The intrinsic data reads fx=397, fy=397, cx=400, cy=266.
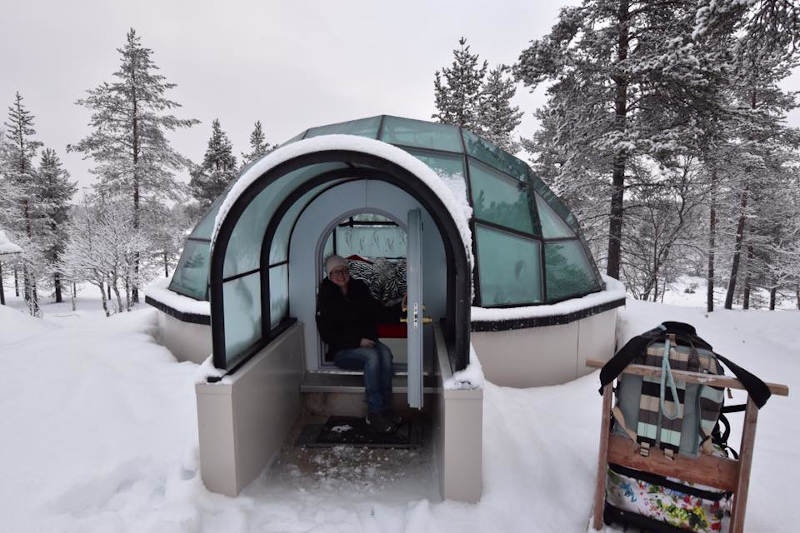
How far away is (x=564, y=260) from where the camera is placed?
616 centimetres

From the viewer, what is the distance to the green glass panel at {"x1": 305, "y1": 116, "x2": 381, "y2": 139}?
653cm

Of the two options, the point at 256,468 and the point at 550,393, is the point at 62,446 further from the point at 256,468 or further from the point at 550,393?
the point at 550,393

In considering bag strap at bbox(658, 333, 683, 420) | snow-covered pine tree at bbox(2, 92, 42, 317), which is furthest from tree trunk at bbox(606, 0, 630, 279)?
snow-covered pine tree at bbox(2, 92, 42, 317)

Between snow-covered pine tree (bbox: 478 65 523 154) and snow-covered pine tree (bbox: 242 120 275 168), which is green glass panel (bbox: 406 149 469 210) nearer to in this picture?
snow-covered pine tree (bbox: 478 65 523 154)

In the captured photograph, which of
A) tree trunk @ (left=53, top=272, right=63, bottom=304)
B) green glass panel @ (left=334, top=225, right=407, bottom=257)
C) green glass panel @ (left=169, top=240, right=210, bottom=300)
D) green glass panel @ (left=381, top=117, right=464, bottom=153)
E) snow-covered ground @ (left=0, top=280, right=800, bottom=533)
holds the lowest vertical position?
tree trunk @ (left=53, top=272, right=63, bottom=304)

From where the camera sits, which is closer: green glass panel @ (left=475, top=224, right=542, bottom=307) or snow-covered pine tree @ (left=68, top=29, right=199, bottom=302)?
green glass panel @ (left=475, top=224, right=542, bottom=307)

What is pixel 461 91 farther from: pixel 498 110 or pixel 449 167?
pixel 449 167

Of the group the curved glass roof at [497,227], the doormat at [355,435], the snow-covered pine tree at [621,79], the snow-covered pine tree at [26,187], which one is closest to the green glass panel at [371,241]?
the curved glass roof at [497,227]

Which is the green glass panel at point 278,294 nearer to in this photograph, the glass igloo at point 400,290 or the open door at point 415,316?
the glass igloo at point 400,290

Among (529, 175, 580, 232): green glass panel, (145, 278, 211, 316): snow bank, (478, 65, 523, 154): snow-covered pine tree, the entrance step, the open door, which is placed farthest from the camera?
(478, 65, 523, 154): snow-covered pine tree

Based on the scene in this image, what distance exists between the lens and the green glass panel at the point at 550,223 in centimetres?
618

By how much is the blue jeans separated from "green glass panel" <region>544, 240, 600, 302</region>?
2.74 metres

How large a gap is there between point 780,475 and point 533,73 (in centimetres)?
1139

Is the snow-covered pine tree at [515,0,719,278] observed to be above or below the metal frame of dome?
above
